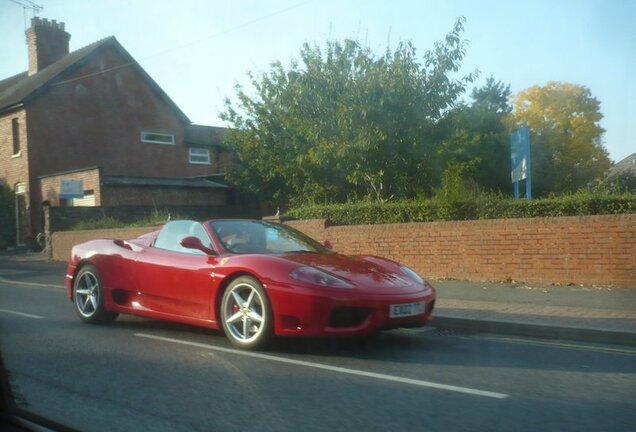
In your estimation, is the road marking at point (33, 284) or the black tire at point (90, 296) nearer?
the black tire at point (90, 296)

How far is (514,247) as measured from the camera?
1182 cm

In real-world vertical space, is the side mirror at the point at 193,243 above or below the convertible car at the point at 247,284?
above

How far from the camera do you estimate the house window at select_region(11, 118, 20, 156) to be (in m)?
28.6

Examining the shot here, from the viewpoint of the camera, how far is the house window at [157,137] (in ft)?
107

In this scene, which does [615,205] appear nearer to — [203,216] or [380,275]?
[380,275]

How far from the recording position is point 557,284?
11297 mm

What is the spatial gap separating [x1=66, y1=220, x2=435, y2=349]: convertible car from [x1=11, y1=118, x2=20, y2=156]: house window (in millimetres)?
22749

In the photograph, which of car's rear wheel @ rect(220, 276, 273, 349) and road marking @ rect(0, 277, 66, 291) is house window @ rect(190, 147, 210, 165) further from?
car's rear wheel @ rect(220, 276, 273, 349)

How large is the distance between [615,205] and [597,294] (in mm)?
1972

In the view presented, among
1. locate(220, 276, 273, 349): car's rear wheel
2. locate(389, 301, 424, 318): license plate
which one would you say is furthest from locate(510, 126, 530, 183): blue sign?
locate(220, 276, 273, 349): car's rear wheel

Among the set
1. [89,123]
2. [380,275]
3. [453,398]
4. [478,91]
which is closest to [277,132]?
[89,123]

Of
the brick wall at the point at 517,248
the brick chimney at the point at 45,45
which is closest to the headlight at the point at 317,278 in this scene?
the brick wall at the point at 517,248

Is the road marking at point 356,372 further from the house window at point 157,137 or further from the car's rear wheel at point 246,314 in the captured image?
the house window at point 157,137

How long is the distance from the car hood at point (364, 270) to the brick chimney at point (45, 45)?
2739 centimetres
